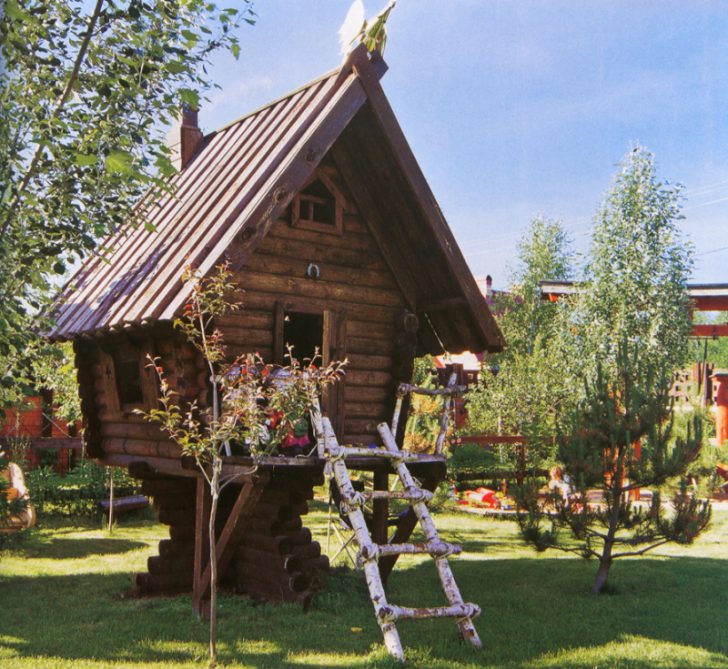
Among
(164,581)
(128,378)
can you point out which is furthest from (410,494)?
(128,378)

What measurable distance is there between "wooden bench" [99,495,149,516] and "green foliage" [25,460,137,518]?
1.46ft

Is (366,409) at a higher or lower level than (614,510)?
higher

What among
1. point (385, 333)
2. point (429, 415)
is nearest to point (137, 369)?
point (385, 333)

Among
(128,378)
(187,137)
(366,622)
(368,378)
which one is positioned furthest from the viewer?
(187,137)

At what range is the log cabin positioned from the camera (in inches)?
382

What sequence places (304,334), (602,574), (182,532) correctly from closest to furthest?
(602,574), (182,532), (304,334)

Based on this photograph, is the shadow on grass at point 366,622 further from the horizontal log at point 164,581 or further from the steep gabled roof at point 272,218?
the steep gabled roof at point 272,218

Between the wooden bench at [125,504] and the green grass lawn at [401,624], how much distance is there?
360 cm

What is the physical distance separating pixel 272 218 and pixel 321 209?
2395 mm

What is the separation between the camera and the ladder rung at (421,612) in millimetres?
7816

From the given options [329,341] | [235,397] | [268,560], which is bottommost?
[268,560]

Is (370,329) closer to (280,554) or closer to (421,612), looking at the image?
(280,554)

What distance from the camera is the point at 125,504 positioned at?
62.0 feet

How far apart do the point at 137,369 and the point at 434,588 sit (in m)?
5.35
